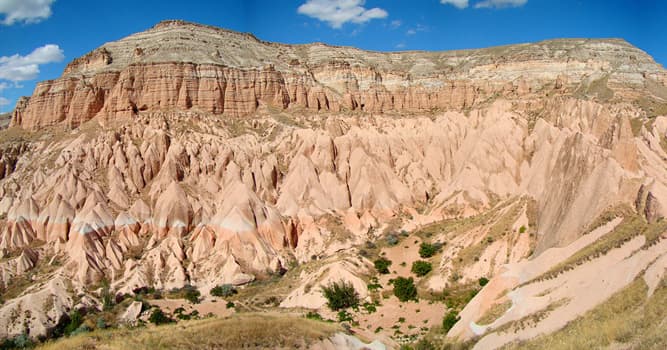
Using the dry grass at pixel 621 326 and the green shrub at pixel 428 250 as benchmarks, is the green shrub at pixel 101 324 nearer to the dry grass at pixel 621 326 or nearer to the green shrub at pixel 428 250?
the green shrub at pixel 428 250

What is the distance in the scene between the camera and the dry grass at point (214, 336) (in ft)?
61.2

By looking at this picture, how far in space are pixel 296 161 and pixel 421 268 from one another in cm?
1791

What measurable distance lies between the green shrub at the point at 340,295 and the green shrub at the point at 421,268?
4.57 meters

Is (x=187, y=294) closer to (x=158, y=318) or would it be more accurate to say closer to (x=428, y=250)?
(x=158, y=318)

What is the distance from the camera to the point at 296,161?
50094mm

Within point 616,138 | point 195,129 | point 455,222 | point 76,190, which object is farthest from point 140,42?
point 616,138

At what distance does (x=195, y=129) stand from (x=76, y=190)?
11775 millimetres

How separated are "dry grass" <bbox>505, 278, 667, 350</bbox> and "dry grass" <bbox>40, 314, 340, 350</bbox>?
758 cm

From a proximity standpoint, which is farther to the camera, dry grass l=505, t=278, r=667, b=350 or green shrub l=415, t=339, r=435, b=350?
green shrub l=415, t=339, r=435, b=350

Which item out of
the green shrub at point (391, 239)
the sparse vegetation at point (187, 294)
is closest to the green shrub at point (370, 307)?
the green shrub at point (391, 239)

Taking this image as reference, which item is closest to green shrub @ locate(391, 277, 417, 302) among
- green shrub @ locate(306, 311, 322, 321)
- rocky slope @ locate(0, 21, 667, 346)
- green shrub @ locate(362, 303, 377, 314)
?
rocky slope @ locate(0, 21, 667, 346)

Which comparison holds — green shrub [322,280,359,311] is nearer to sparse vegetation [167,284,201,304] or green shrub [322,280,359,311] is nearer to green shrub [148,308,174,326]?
green shrub [148,308,174,326]

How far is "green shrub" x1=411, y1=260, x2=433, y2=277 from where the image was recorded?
36250 mm

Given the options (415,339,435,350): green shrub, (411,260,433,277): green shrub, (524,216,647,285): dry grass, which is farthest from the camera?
(411,260,433,277): green shrub
